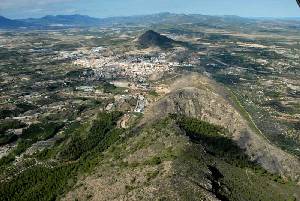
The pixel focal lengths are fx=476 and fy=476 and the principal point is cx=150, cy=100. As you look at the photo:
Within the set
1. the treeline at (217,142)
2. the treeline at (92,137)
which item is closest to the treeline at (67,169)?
the treeline at (92,137)

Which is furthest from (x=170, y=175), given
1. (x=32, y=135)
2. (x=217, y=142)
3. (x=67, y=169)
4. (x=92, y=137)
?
(x=32, y=135)

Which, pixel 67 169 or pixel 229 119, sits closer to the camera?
pixel 67 169

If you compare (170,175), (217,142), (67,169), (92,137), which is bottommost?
Answer: (92,137)

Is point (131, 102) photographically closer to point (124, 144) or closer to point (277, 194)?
point (124, 144)

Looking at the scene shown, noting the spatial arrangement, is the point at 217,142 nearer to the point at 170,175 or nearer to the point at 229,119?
the point at 229,119

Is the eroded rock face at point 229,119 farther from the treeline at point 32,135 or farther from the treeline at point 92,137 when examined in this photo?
the treeline at point 32,135

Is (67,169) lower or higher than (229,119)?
lower
